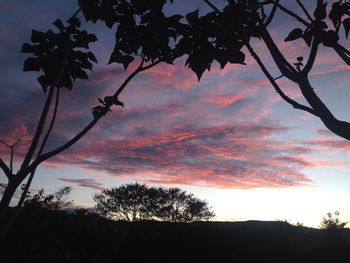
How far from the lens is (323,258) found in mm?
18844

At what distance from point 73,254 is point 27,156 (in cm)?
1485

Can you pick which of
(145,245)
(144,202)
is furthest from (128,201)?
(145,245)

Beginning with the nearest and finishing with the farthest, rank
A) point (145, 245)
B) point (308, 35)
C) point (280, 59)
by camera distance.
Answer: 1. point (308, 35)
2. point (280, 59)
3. point (145, 245)

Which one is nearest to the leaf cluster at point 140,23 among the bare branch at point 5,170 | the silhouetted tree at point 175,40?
the silhouetted tree at point 175,40

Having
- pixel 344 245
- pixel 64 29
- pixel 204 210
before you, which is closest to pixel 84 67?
pixel 64 29

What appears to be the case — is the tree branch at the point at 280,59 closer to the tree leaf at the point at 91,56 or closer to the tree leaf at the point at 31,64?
the tree leaf at the point at 91,56

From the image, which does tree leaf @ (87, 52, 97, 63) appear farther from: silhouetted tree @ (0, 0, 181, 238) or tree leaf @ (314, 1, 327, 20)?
tree leaf @ (314, 1, 327, 20)

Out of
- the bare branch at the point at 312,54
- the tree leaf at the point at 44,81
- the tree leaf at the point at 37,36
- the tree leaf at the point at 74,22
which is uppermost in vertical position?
the tree leaf at the point at 74,22

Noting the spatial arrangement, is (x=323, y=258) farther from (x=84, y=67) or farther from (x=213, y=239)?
(x=84, y=67)

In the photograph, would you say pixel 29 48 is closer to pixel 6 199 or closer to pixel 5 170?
pixel 5 170

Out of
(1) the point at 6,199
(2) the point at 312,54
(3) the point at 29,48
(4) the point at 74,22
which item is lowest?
(1) the point at 6,199

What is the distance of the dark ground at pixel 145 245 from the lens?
1622cm

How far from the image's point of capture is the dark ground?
16.2 meters

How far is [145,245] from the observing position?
57.5 ft
